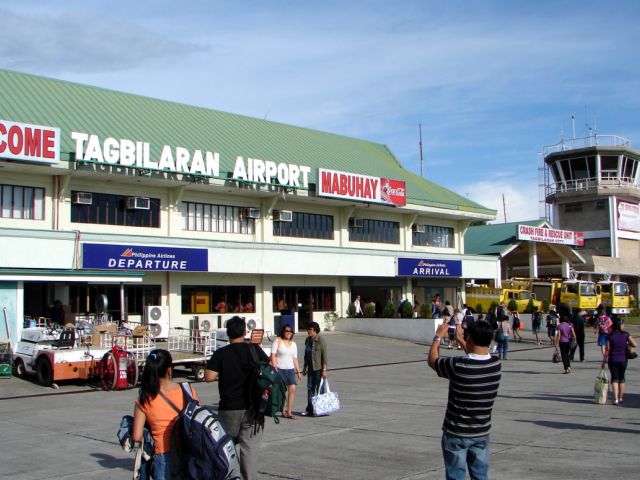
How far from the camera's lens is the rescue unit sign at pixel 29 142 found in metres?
23.6

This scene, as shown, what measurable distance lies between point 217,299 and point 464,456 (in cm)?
2703

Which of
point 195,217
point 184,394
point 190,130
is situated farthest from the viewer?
point 190,130

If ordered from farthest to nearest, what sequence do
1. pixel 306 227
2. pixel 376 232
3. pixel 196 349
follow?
pixel 376 232
pixel 306 227
pixel 196 349

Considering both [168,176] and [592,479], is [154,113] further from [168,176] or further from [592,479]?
[592,479]

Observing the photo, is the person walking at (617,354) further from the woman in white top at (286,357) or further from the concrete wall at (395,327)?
the concrete wall at (395,327)

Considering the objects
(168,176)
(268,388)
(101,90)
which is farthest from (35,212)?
(268,388)

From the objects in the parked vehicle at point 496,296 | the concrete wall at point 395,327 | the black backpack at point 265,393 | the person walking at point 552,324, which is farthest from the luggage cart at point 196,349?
the parked vehicle at point 496,296

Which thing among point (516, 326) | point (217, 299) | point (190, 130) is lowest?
point (516, 326)

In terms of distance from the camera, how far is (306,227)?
35969 mm

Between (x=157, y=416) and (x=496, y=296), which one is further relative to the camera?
(x=496, y=296)

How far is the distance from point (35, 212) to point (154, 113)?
9.06m

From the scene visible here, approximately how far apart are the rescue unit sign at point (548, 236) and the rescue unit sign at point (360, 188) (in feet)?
44.8

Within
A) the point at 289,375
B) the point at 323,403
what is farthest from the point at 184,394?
the point at 323,403

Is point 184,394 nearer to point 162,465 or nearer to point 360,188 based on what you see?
point 162,465
